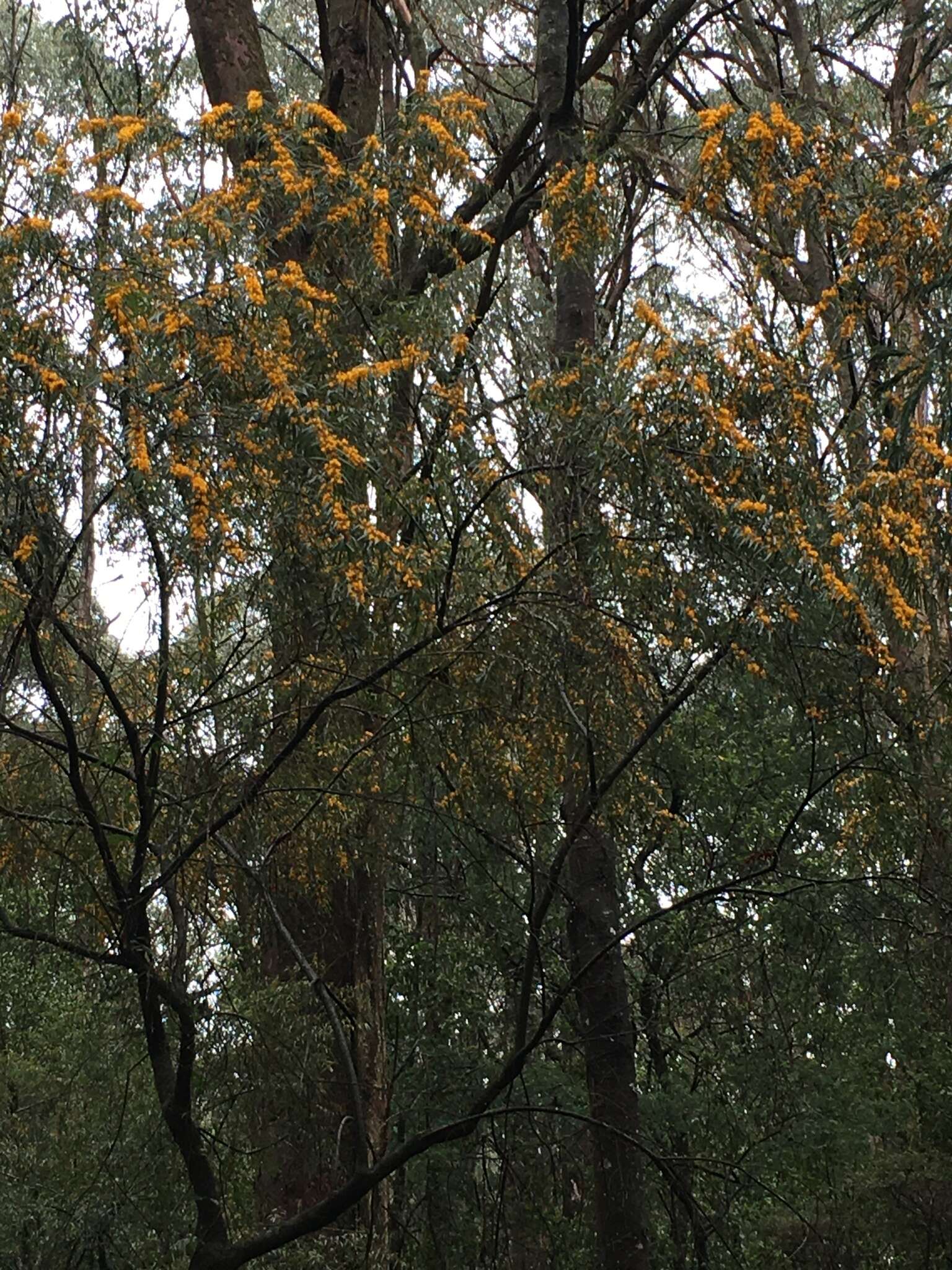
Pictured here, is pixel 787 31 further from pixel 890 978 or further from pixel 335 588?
pixel 335 588

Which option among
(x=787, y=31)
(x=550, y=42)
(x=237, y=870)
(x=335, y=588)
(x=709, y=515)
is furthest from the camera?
(x=787, y=31)

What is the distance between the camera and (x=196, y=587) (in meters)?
3.61

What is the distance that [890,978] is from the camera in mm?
7438

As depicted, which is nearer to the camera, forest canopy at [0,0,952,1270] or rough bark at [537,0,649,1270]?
forest canopy at [0,0,952,1270]

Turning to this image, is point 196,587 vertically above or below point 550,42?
below

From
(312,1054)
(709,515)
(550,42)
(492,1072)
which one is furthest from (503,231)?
(492,1072)

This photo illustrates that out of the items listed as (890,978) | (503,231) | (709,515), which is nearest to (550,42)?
(503,231)

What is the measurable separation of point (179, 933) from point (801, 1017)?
20.3 feet

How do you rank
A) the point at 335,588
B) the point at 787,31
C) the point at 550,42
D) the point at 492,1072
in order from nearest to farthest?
the point at 335,588, the point at 550,42, the point at 492,1072, the point at 787,31

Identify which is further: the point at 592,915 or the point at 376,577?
the point at 592,915

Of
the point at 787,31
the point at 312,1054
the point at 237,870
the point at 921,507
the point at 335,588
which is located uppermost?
the point at 787,31

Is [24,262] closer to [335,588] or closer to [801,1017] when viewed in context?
[335,588]

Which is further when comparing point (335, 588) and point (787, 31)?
point (787, 31)

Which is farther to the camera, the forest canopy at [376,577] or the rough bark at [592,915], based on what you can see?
the rough bark at [592,915]
